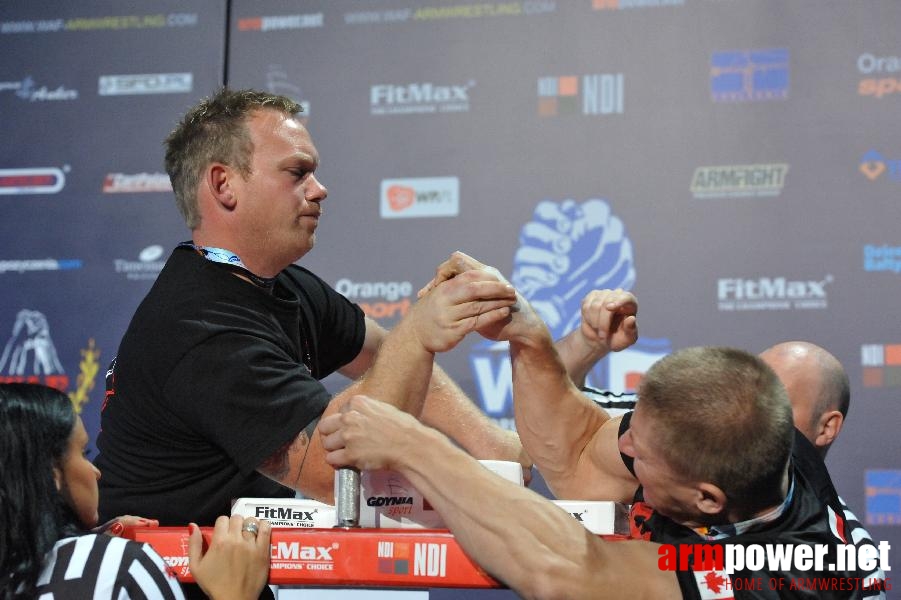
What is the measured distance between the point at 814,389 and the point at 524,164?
1.83m

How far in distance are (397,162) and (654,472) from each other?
2.78m

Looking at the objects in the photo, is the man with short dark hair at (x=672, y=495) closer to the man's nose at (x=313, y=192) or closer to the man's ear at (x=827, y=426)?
the man's nose at (x=313, y=192)

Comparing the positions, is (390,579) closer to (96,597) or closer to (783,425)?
(96,597)

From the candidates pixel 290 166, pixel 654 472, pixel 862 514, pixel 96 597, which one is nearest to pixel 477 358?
pixel 862 514

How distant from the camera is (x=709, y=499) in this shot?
1503mm

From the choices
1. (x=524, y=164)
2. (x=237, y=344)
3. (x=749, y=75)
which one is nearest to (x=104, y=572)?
(x=237, y=344)

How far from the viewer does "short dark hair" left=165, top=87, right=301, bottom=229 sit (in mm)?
2119

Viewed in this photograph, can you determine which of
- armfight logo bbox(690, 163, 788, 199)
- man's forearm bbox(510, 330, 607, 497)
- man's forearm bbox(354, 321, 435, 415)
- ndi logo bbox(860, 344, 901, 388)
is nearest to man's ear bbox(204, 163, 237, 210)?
man's forearm bbox(354, 321, 435, 415)

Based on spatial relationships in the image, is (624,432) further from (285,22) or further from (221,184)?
(285,22)

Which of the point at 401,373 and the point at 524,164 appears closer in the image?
the point at 401,373

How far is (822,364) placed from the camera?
8.13 feet

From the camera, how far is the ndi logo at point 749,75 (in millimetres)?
3834

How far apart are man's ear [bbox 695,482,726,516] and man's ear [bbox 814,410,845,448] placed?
1.09 metres

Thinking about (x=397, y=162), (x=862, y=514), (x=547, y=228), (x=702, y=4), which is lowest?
(x=862, y=514)
